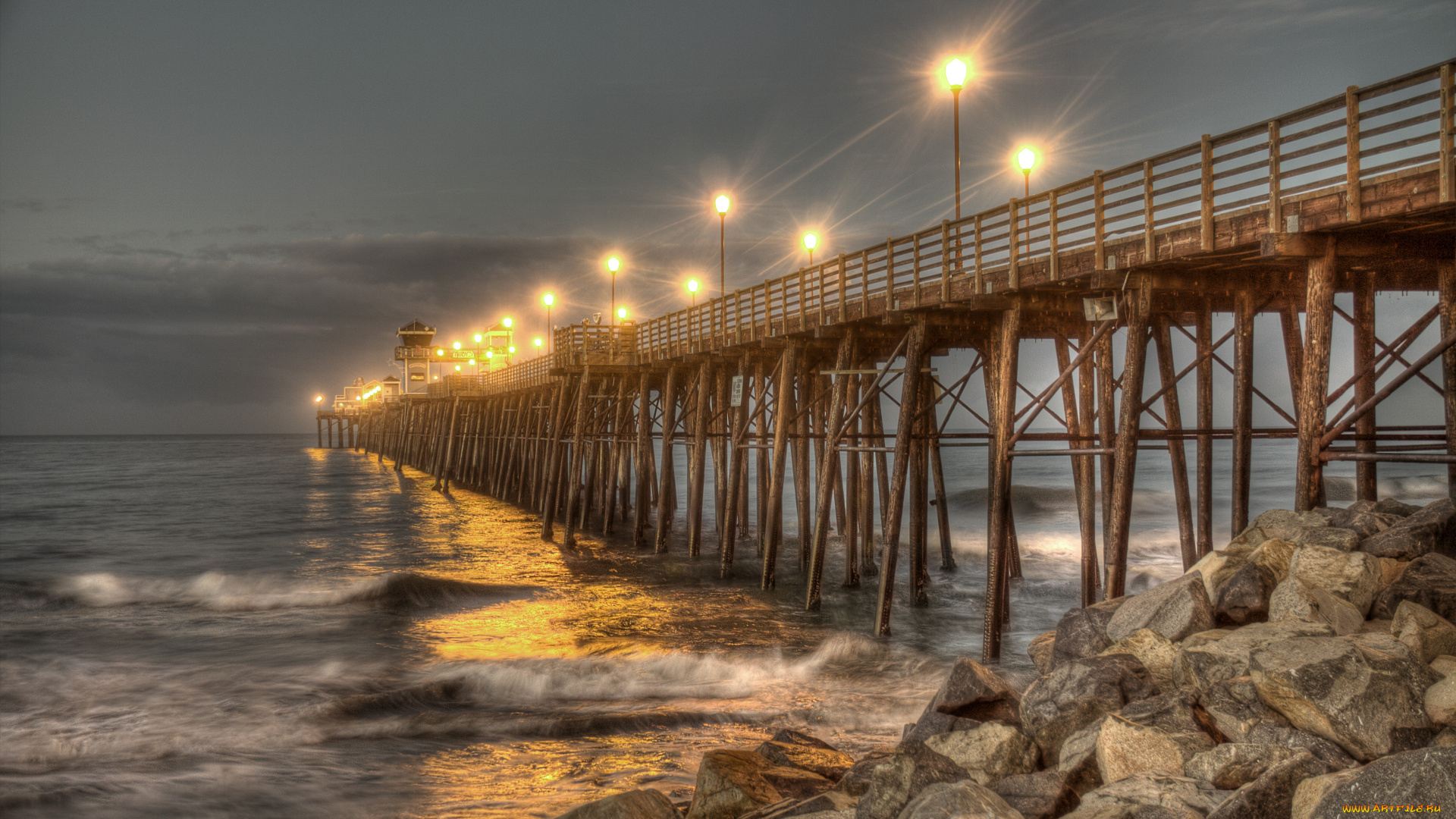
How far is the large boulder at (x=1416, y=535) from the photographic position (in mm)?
5961

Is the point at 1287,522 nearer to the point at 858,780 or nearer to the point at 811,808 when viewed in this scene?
the point at 858,780

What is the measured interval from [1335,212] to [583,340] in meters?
20.0

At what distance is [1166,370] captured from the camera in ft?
38.6

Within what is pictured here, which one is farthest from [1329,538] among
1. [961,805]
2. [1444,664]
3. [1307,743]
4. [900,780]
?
[961,805]

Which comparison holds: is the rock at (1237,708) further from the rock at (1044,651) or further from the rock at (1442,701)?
the rock at (1044,651)

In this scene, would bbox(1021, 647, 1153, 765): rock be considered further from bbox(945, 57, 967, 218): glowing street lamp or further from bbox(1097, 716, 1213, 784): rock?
bbox(945, 57, 967, 218): glowing street lamp

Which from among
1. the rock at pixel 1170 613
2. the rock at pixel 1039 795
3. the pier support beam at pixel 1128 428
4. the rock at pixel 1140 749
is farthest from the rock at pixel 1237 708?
the pier support beam at pixel 1128 428

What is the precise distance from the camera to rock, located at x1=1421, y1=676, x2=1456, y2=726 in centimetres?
441

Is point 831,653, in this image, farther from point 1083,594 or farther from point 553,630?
point 553,630

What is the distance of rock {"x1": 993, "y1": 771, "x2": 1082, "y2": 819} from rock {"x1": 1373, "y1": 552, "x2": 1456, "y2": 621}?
2.54m

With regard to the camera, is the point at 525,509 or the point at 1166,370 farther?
the point at 525,509

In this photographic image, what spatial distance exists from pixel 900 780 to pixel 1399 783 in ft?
7.80

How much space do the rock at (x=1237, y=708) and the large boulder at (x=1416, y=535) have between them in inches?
76.5

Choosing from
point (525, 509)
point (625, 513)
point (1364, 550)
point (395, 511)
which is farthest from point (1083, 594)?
point (395, 511)
